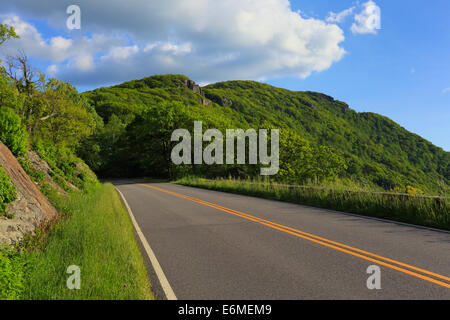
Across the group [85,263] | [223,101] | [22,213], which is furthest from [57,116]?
[223,101]

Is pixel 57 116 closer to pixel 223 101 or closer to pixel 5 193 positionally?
pixel 5 193

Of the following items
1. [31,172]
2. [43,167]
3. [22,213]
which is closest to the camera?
[22,213]

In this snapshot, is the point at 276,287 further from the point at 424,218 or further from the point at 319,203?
the point at 319,203

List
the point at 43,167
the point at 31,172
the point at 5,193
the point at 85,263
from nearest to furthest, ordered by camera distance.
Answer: the point at 85,263
the point at 5,193
the point at 31,172
the point at 43,167

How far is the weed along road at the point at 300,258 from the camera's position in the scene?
4.00 m

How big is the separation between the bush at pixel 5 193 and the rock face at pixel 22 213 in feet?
0.50

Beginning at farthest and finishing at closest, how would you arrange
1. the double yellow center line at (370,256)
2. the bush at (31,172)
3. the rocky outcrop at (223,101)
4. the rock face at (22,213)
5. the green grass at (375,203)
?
1. the rocky outcrop at (223,101)
2. the bush at (31,172)
3. the green grass at (375,203)
4. the rock face at (22,213)
5. the double yellow center line at (370,256)

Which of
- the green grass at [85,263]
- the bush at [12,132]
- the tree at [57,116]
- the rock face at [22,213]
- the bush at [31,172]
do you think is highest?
the tree at [57,116]

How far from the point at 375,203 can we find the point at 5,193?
11.1 metres

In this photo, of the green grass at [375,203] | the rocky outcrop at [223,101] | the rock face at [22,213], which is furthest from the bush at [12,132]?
the rocky outcrop at [223,101]

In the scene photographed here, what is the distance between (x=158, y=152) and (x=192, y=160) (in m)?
7.84

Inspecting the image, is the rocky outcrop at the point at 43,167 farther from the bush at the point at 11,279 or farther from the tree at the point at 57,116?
the tree at the point at 57,116

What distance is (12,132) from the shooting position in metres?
9.62

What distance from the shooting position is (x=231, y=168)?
Result: 42.8m
